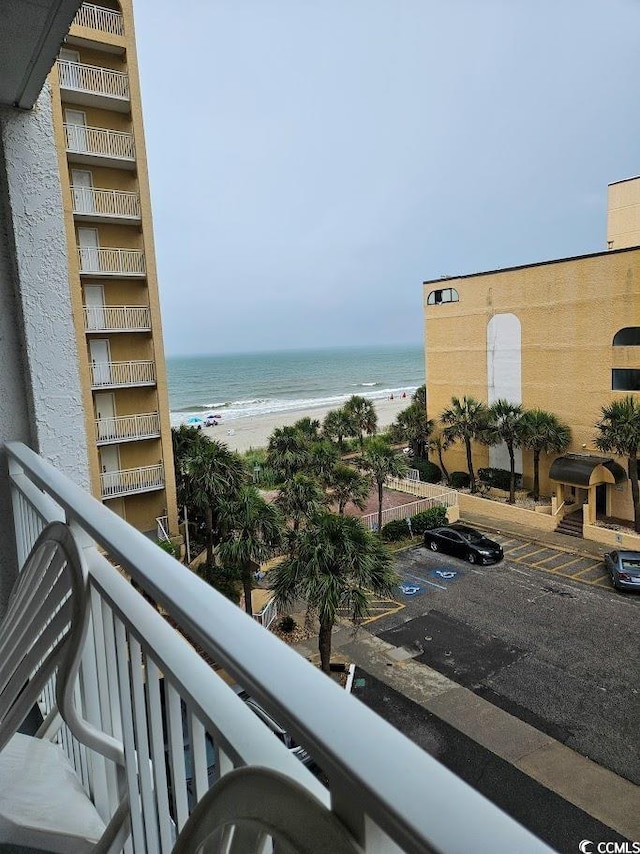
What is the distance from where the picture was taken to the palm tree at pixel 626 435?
12109 mm

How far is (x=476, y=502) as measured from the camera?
14.3 m

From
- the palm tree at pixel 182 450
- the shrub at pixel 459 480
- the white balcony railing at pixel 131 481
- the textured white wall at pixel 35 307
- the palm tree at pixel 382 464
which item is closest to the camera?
the textured white wall at pixel 35 307

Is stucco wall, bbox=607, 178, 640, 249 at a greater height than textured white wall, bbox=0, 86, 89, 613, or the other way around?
stucco wall, bbox=607, 178, 640, 249

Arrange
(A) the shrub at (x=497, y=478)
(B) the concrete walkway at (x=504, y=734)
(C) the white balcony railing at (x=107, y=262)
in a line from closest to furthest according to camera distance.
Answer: (B) the concrete walkway at (x=504, y=734), (C) the white balcony railing at (x=107, y=262), (A) the shrub at (x=497, y=478)

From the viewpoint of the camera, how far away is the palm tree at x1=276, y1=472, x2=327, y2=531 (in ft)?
32.0

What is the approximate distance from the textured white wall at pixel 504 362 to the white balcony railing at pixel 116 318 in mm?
9039

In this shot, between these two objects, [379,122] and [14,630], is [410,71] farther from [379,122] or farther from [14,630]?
[379,122]

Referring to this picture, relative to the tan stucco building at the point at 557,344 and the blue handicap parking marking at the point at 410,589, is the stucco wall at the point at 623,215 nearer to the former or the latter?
the tan stucco building at the point at 557,344

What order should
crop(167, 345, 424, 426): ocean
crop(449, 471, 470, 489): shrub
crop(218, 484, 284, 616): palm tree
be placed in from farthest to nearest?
1. crop(167, 345, 424, 426): ocean
2. crop(449, 471, 470, 489): shrub
3. crop(218, 484, 284, 616): palm tree

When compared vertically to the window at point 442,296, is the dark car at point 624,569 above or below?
below

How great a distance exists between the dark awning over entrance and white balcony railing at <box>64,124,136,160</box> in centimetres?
1121

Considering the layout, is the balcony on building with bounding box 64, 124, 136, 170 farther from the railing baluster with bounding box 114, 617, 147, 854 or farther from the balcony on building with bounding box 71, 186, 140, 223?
the railing baluster with bounding box 114, 617, 147, 854

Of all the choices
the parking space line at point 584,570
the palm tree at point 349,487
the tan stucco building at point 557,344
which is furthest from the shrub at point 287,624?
the tan stucco building at point 557,344

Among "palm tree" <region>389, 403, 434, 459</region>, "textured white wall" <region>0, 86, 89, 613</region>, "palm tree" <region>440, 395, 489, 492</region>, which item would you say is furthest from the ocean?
"textured white wall" <region>0, 86, 89, 613</region>
